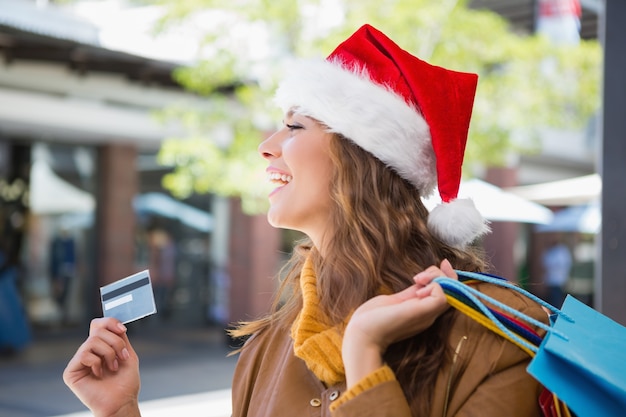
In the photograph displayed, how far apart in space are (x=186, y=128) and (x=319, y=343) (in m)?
10.3

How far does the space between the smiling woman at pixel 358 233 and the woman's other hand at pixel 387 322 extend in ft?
0.05

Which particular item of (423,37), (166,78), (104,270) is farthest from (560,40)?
(104,270)

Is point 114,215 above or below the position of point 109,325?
above

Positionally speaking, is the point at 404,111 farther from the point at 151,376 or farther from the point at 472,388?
the point at 151,376

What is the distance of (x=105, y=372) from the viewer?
192 cm

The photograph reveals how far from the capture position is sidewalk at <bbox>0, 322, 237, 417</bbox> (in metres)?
8.48

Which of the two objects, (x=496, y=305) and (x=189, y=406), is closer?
(x=496, y=305)

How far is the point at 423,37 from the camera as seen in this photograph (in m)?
10.8

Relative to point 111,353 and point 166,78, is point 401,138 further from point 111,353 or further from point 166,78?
point 166,78

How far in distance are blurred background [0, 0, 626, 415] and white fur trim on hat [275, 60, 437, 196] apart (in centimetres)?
745

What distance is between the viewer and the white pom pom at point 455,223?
177 centimetres

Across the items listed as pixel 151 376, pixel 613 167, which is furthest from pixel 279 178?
pixel 151 376

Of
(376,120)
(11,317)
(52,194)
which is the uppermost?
(52,194)

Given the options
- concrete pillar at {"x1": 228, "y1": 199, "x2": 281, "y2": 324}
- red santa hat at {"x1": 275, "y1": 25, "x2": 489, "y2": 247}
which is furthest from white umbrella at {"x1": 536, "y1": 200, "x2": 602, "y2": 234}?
red santa hat at {"x1": 275, "y1": 25, "x2": 489, "y2": 247}
